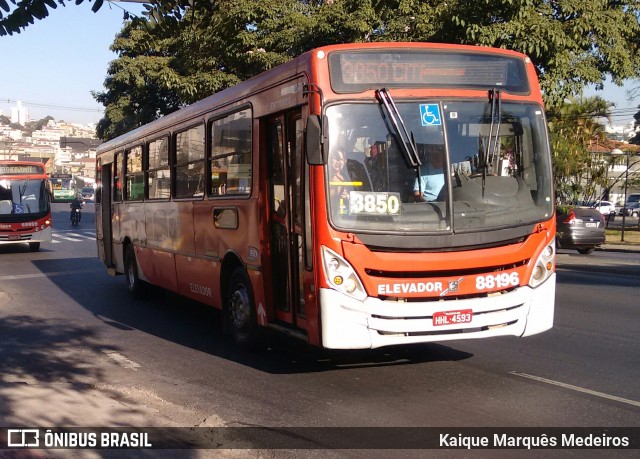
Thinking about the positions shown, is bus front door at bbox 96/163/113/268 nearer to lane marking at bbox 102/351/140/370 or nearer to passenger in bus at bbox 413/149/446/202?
lane marking at bbox 102/351/140/370

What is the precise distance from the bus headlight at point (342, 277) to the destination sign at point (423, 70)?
5.08 feet

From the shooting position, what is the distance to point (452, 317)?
23.8ft

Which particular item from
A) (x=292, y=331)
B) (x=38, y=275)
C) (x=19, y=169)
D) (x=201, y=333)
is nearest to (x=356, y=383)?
(x=292, y=331)

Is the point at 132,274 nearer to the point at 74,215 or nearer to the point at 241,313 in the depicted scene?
the point at 241,313

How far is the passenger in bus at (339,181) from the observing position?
725 cm

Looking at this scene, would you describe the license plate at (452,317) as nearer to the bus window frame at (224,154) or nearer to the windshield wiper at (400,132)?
the windshield wiper at (400,132)

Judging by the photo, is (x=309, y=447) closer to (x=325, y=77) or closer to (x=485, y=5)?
(x=325, y=77)

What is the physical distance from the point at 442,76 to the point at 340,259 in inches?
80.8

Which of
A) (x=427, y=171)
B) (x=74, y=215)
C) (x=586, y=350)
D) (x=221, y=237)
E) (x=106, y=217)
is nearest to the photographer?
(x=427, y=171)

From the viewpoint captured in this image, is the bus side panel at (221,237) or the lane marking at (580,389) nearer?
the lane marking at (580,389)

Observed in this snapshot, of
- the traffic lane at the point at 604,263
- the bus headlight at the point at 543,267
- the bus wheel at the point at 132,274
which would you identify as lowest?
the traffic lane at the point at 604,263

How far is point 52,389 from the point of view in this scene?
752 centimetres

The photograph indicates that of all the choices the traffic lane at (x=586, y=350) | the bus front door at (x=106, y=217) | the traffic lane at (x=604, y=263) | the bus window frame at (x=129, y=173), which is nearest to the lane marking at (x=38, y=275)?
the bus front door at (x=106, y=217)

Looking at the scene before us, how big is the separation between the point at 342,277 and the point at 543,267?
6.68 feet
